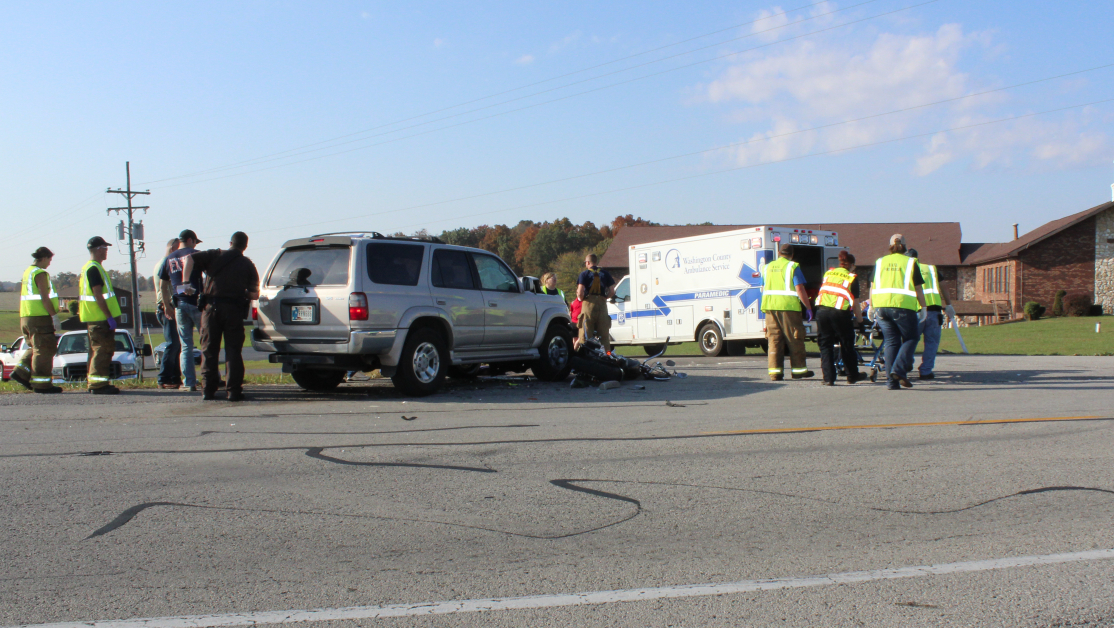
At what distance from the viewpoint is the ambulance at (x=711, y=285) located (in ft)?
59.7

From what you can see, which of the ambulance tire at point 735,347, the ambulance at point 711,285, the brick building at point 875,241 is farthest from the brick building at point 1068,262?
the ambulance at point 711,285

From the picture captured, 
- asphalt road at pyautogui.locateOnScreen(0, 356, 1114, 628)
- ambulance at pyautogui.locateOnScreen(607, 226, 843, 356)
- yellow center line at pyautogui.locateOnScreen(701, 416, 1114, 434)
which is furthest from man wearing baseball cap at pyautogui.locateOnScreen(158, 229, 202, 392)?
ambulance at pyautogui.locateOnScreen(607, 226, 843, 356)

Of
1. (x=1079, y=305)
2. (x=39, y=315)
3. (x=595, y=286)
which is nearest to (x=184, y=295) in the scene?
(x=39, y=315)

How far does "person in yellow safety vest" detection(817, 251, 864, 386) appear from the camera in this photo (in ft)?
37.6

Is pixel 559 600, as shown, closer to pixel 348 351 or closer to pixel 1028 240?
pixel 348 351

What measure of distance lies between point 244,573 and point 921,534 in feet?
11.1

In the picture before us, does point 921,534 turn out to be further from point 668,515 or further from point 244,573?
point 244,573

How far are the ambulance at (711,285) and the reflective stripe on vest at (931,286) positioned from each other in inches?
202

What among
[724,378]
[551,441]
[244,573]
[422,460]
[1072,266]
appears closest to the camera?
[244,573]

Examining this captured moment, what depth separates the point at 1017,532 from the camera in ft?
14.7

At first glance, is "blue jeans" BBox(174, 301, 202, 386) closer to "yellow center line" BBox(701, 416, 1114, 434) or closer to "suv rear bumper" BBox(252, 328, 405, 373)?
"suv rear bumper" BBox(252, 328, 405, 373)

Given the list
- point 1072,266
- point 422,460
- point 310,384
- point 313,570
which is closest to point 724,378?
point 310,384

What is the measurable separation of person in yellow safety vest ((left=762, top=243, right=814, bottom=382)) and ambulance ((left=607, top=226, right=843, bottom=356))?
5052 millimetres

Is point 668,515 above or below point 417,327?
below
